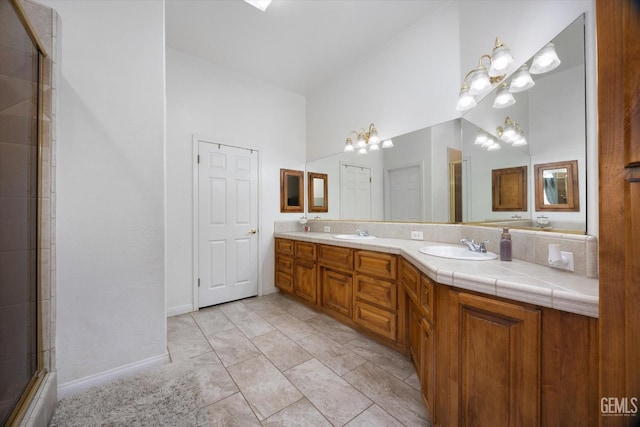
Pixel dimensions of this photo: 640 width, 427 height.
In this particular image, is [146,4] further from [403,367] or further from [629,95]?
[403,367]

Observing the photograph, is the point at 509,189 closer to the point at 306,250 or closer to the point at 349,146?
the point at 349,146

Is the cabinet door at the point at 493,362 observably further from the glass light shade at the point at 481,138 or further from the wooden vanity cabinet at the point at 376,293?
the glass light shade at the point at 481,138

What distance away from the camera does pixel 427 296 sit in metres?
1.27

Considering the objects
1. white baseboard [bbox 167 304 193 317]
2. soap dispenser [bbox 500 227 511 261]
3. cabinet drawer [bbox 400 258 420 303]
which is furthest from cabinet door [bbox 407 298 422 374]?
white baseboard [bbox 167 304 193 317]

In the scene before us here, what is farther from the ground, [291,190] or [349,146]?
[349,146]

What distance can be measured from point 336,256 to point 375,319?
2.26 ft

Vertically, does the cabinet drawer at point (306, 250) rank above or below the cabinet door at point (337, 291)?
above

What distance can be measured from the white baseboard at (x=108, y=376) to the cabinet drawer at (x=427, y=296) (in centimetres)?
193

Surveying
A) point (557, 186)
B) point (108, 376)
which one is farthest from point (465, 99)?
point (108, 376)

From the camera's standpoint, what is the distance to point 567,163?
1.17 m

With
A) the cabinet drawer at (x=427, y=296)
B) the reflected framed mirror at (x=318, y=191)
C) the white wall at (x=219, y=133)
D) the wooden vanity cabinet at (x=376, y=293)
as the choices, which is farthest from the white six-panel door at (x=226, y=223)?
the cabinet drawer at (x=427, y=296)

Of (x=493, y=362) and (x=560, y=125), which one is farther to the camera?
(x=560, y=125)

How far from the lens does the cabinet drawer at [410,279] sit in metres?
1.47

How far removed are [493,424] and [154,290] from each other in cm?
214
